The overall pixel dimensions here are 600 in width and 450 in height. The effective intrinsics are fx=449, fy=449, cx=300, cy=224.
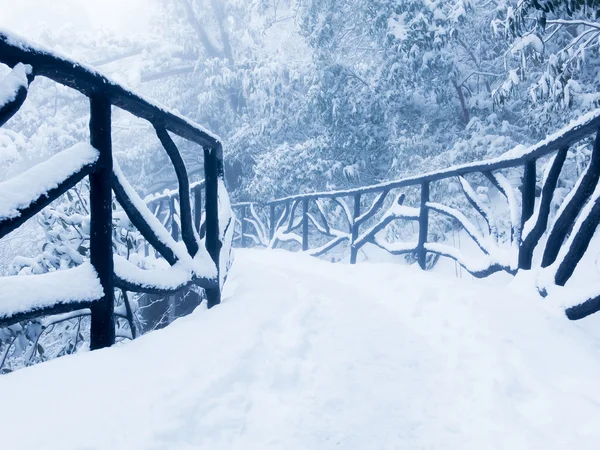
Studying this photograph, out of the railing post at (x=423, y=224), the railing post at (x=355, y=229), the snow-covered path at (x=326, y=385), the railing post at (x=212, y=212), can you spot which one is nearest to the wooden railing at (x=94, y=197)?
the snow-covered path at (x=326, y=385)

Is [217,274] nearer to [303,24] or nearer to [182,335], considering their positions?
[182,335]

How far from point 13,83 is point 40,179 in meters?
0.34

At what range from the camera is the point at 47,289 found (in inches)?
65.2

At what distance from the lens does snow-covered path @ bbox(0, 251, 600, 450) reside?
147 cm

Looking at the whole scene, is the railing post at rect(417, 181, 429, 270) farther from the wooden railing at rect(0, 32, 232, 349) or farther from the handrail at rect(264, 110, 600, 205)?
the wooden railing at rect(0, 32, 232, 349)

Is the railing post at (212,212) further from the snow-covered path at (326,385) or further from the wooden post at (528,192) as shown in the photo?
the wooden post at (528,192)

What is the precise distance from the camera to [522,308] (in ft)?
9.09

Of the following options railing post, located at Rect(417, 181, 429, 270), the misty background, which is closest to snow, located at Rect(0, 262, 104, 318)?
railing post, located at Rect(417, 181, 429, 270)

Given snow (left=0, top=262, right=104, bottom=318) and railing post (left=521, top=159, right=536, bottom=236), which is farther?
railing post (left=521, top=159, right=536, bottom=236)

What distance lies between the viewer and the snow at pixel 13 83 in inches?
56.6

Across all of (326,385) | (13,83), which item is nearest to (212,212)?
(326,385)

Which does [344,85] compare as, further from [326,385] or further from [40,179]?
[40,179]

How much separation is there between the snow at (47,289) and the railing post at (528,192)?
3.00 metres

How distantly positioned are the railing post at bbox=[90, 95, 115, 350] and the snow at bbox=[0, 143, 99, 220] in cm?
6
